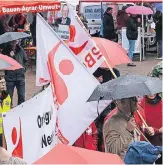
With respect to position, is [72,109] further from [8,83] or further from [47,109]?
[8,83]

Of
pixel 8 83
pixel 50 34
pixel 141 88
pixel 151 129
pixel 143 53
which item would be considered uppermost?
pixel 50 34

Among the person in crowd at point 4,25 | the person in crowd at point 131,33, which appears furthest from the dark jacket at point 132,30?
the person in crowd at point 4,25

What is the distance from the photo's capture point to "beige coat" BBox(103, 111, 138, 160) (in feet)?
17.0

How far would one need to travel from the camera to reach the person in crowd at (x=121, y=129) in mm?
5188

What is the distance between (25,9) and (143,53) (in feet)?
19.8

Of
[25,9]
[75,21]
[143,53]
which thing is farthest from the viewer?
[143,53]

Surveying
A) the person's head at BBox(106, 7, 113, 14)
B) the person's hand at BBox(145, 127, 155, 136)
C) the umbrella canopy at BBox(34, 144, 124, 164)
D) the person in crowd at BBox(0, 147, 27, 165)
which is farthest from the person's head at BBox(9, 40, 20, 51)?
the person's head at BBox(106, 7, 113, 14)

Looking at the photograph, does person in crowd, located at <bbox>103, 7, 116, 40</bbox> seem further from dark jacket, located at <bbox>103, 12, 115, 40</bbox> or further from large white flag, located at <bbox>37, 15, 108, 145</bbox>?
large white flag, located at <bbox>37, 15, 108, 145</bbox>

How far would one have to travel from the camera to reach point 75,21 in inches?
285

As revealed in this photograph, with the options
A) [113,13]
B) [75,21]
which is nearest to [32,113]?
[75,21]

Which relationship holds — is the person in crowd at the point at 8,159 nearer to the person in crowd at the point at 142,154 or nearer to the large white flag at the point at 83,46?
the person in crowd at the point at 142,154

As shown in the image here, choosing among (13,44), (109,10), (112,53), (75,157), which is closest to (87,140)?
(112,53)

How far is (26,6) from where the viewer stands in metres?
12.9

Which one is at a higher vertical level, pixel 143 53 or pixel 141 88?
pixel 141 88
